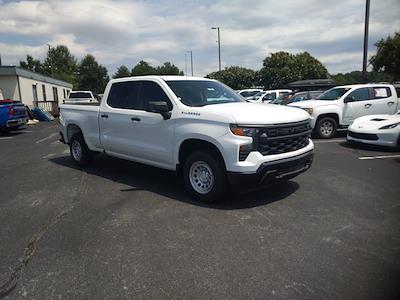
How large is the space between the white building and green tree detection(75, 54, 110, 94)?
4708 centimetres

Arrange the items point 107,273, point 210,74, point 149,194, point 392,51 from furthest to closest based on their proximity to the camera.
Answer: point 210,74 → point 392,51 → point 149,194 → point 107,273

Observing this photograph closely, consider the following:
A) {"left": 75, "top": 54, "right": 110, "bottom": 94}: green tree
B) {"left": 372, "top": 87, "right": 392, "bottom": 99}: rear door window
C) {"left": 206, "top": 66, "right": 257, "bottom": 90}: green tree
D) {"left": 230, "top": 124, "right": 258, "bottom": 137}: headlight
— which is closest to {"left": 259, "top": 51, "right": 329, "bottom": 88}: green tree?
{"left": 206, "top": 66, "right": 257, "bottom": 90}: green tree

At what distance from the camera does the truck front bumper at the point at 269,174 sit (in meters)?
4.76

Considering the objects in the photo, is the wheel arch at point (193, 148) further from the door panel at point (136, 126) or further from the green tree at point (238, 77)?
the green tree at point (238, 77)

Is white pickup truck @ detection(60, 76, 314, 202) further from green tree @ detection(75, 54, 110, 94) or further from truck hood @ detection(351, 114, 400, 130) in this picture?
green tree @ detection(75, 54, 110, 94)

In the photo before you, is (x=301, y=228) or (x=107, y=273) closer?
(x=107, y=273)

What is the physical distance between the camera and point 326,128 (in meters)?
11.8

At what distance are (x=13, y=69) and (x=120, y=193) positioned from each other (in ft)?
82.0

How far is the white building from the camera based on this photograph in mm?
26922

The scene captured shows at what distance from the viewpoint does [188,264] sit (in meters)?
3.52

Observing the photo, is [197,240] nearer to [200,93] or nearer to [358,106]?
[200,93]

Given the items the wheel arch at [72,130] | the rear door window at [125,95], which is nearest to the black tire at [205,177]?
the rear door window at [125,95]

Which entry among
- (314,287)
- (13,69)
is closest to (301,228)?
(314,287)

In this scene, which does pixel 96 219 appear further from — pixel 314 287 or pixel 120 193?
pixel 314 287
